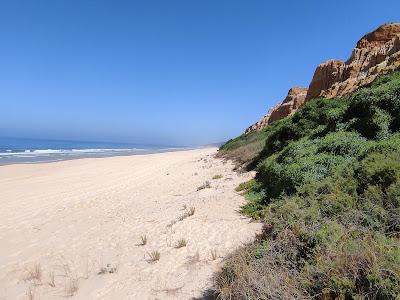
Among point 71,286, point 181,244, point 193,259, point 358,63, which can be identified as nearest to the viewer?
point 71,286

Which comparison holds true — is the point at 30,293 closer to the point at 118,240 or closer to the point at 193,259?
the point at 118,240

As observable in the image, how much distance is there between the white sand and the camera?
5.62m

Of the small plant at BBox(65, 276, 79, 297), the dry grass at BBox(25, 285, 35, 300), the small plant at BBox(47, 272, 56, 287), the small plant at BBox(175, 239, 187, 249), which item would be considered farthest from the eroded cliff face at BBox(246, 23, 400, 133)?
the dry grass at BBox(25, 285, 35, 300)

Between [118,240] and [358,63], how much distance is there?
25068 millimetres

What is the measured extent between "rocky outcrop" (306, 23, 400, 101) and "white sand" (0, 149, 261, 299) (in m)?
15.8

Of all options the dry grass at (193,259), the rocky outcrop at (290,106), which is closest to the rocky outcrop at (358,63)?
the rocky outcrop at (290,106)

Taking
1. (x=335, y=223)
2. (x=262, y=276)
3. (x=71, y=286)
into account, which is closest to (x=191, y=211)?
(x=71, y=286)

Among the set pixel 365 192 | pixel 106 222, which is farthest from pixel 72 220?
pixel 365 192

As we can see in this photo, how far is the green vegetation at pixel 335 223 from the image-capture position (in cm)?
350

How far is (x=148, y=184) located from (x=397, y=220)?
38.5 ft

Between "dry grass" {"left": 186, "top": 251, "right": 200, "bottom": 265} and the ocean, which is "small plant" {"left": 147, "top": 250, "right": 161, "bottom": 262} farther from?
the ocean

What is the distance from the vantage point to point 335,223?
181 inches

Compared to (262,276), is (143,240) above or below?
below

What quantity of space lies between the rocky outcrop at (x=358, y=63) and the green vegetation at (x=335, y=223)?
1451 cm
